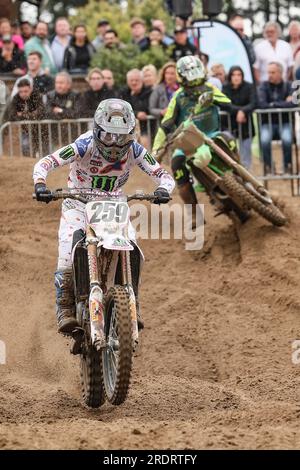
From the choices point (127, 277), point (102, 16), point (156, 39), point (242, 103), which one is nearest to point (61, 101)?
point (242, 103)

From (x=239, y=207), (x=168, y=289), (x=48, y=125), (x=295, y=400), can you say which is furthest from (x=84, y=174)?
(x=48, y=125)

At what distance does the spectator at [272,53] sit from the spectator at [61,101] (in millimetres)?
3364

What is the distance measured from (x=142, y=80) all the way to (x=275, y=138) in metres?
2.13

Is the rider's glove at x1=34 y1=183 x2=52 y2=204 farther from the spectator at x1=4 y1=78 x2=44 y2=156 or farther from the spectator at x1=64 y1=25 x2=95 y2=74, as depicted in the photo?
the spectator at x1=64 y1=25 x2=95 y2=74

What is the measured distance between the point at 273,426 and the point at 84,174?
2739 millimetres

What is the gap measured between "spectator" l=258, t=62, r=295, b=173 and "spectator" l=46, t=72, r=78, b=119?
278cm

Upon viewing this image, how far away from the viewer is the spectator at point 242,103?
14.5 metres

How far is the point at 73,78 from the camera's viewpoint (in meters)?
15.9

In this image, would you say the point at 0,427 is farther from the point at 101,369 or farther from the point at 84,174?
the point at 84,174

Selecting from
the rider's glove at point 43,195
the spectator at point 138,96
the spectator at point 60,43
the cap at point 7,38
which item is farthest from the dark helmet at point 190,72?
the rider's glove at point 43,195

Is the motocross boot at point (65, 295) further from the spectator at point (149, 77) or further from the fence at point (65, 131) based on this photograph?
the spectator at point (149, 77)

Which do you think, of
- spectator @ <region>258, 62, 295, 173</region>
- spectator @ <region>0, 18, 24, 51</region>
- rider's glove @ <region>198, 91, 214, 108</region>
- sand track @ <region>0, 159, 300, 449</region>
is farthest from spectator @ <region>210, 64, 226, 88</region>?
rider's glove @ <region>198, 91, 214, 108</region>

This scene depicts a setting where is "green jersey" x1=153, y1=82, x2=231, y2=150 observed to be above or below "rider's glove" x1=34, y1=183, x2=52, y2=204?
above

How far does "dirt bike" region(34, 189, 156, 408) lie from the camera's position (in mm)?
7211
